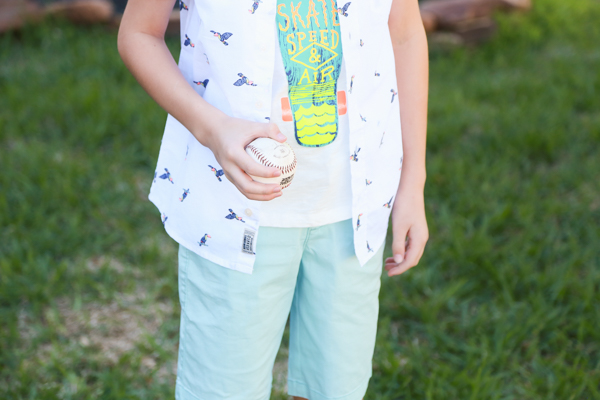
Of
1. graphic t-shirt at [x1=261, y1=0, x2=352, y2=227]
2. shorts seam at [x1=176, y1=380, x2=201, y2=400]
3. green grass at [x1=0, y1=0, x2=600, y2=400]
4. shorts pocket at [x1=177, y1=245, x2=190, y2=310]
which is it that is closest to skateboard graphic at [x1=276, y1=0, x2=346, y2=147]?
graphic t-shirt at [x1=261, y1=0, x2=352, y2=227]

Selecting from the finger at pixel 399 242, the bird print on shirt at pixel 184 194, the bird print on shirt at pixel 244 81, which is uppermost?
the bird print on shirt at pixel 244 81

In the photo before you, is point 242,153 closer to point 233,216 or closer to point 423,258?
point 233,216

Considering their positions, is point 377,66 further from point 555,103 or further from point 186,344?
point 555,103

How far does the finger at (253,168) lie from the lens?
913mm

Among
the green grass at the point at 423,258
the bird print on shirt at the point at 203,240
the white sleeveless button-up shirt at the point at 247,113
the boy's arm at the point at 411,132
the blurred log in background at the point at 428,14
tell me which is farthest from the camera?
the blurred log in background at the point at 428,14

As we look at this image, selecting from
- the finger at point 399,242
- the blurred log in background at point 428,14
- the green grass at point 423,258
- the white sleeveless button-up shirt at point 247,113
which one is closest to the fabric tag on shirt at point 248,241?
the white sleeveless button-up shirt at point 247,113

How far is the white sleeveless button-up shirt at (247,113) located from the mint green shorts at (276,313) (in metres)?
0.05

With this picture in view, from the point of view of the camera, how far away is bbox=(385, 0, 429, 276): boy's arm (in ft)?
4.18

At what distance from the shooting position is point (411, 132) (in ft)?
4.33

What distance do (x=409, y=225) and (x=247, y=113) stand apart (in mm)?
488

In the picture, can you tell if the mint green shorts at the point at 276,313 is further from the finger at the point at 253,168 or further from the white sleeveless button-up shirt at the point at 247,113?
the finger at the point at 253,168

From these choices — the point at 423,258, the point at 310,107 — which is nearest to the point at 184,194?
the point at 310,107

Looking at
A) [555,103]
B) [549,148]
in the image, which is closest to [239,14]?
[549,148]

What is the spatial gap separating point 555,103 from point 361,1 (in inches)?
129
